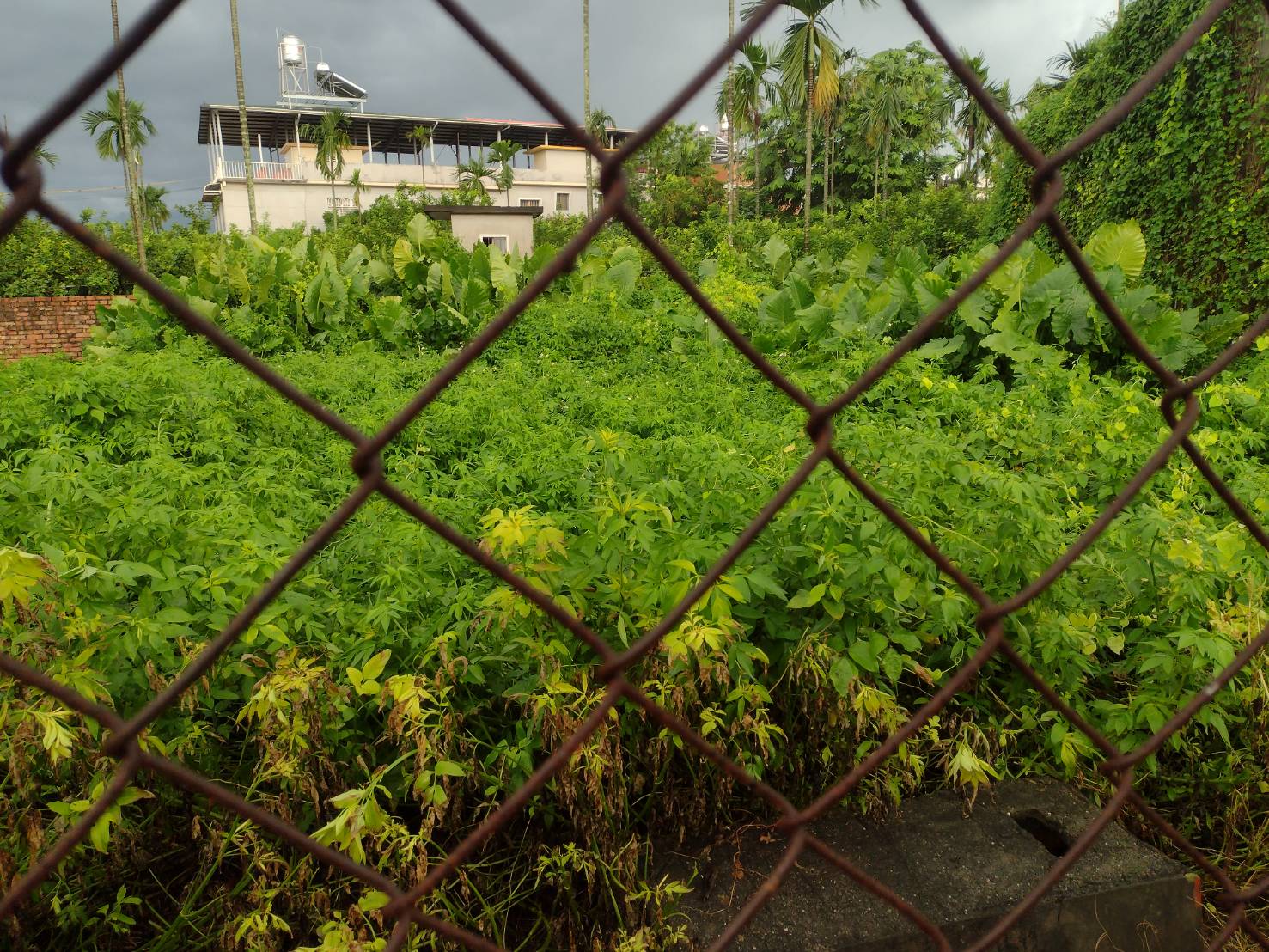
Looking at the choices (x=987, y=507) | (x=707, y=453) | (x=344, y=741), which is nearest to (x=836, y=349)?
(x=707, y=453)

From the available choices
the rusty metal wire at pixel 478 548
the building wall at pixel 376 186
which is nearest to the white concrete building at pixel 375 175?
the building wall at pixel 376 186

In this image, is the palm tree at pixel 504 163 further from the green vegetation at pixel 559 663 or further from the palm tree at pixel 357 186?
the green vegetation at pixel 559 663

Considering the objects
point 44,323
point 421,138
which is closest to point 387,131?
point 421,138

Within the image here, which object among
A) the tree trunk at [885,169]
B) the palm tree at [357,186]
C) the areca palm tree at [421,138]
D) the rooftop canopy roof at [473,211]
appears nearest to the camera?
the rooftop canopy roof at [473,211]

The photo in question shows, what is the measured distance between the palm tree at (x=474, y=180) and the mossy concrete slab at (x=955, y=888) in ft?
81.1

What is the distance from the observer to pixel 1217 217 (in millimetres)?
6762

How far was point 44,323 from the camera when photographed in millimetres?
12461

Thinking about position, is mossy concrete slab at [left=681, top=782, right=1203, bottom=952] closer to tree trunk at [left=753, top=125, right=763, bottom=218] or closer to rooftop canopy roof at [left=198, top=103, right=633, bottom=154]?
rooftop canopy roof at [left=198, top=103, right=633, bottom=154]

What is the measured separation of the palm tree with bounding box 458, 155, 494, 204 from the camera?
83.0 feet

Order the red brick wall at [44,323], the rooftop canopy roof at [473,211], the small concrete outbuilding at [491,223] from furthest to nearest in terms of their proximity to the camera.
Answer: the small concrete outbuilding at [491,223], the rooftop canopy roof at [473,211], the red brick wall at [44,323]

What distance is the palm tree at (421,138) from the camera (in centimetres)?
2431

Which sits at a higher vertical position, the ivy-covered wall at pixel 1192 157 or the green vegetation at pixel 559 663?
the ivy-covered wall at pixel 1192 157

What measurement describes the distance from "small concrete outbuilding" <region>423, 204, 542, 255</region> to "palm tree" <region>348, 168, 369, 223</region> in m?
13.0

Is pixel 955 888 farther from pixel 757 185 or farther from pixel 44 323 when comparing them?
pixel 757 185
